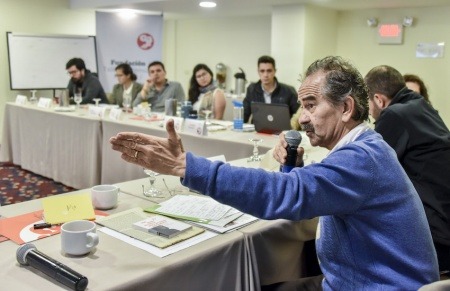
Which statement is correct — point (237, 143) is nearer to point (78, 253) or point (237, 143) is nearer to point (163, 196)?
point (163, 196)

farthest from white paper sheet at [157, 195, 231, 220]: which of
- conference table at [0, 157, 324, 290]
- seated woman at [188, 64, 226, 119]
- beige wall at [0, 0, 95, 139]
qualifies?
beige wall at [0, 0, 95, 139]

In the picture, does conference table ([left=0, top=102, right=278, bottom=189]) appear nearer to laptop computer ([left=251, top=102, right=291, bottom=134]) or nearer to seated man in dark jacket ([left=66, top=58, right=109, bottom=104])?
laptop computer ([left=251, top=102, right=291, bottom=134])

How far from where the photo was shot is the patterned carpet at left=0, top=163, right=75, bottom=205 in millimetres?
3967

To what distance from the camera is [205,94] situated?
4.60m

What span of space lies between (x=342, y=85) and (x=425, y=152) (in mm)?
1061

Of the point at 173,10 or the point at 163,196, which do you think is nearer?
the point at 163,196

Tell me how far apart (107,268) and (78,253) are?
0.11 meters

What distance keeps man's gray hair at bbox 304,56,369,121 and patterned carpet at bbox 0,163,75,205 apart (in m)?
3.37

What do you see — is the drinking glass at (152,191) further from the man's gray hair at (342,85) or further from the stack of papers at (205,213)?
the man's gray hair at (342,85)

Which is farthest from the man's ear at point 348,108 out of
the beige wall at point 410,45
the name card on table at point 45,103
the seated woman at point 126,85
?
the beige wall at point 410,45

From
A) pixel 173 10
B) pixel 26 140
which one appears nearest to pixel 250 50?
pixel 173 10

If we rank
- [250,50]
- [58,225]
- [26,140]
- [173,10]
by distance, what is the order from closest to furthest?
[58,225]
[26,140]
[173,10]
[250,50]

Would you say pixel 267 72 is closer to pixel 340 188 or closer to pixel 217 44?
pixel 340 188

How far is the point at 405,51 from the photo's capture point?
18.6 feet
